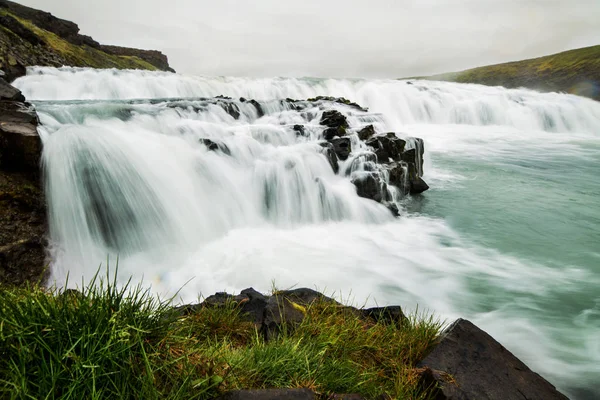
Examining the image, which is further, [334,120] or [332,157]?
[334,120]

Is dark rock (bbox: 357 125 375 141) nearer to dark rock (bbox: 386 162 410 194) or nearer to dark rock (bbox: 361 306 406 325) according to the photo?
dark rock (bbox: 386 162 410 194)

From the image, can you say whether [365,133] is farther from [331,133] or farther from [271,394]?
[271,394]

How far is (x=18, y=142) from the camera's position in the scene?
238 inches

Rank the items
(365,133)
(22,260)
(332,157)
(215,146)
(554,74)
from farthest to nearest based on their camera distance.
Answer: (554,74) < (365,133) < (332,157) < (215,146) < (22,260)

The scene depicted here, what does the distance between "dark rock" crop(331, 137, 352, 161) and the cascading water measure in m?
0.32

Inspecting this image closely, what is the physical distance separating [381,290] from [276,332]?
13.0 feet

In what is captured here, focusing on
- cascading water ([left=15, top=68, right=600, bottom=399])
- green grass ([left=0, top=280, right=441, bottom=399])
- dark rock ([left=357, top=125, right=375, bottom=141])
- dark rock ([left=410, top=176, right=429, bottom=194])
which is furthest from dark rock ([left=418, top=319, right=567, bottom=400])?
dark rock ([left=357, top=125, right=375, bottom=141])

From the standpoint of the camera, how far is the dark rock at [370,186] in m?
11.0

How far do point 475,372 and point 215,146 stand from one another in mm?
9348

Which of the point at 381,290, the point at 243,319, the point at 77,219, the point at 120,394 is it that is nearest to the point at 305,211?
the point at 381,290

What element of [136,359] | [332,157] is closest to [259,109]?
[332,157]

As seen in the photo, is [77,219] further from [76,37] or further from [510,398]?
[76,37]

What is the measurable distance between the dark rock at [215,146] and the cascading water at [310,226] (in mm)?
54

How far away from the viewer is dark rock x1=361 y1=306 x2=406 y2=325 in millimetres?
3781
